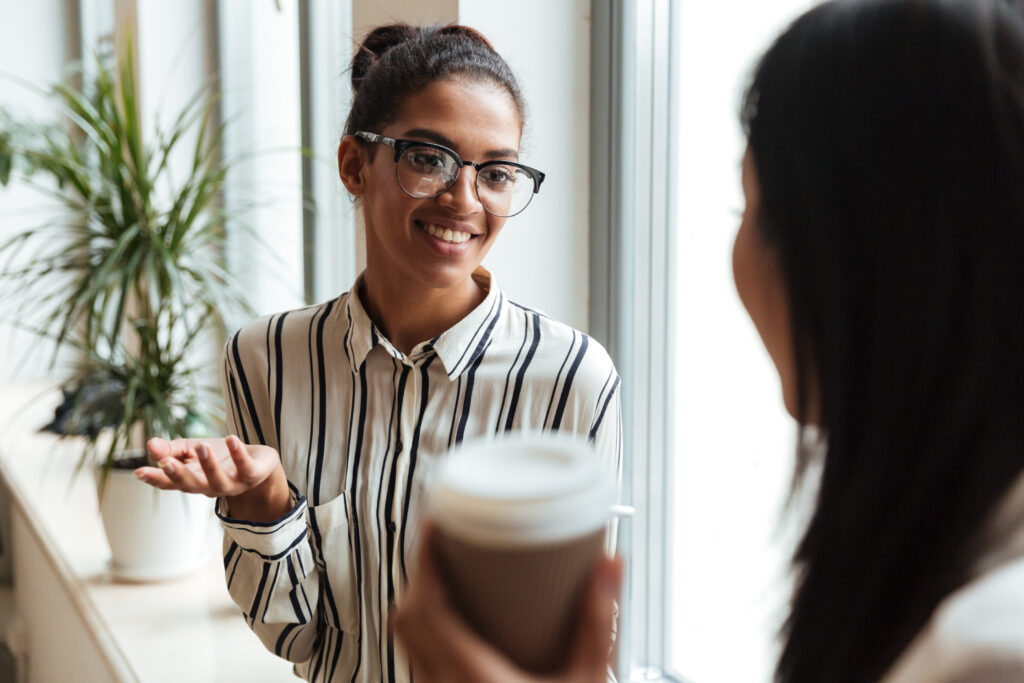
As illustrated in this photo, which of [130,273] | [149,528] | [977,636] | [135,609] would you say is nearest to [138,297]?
[130,273]

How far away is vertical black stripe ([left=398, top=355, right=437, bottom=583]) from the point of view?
1201mm

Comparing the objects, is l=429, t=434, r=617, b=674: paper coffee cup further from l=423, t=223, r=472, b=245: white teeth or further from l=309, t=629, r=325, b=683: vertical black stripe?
l=309, t=629, r=325, b=683: vertical black stripe

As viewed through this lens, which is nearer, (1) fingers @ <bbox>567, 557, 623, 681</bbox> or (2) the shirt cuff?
(1) fingers @ <bbox>567, 557, 623, 681</bbox>

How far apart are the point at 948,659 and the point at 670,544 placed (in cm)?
120

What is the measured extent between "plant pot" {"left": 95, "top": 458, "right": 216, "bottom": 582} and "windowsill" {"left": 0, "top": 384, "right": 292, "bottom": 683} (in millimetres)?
40

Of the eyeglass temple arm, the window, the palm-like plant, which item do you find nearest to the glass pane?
the window

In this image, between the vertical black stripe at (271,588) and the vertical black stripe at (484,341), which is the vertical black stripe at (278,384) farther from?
the vertical black stripe at (484,341)

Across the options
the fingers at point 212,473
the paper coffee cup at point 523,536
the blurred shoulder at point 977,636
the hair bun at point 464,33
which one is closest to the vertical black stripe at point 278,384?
the fingers at point 212,473

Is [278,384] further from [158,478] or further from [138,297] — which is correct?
[138,297]

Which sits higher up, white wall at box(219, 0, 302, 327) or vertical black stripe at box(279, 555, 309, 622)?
white wall at box(219, 0, 302, 327)

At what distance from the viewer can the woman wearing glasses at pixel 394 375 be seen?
1179 mm

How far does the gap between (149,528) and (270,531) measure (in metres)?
1.18

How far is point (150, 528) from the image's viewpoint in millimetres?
2195

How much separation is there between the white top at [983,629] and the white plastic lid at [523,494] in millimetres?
176
